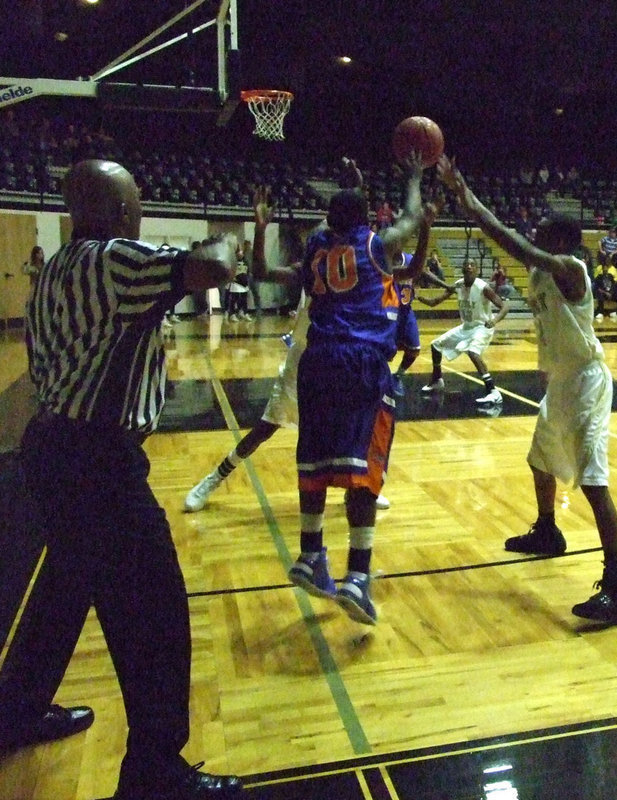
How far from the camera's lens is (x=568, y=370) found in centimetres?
355

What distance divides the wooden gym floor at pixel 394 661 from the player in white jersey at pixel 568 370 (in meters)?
0.43

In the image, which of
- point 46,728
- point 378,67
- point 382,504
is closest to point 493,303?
point 382,504

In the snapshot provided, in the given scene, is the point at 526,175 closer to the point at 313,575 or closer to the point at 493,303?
the point at 493,303

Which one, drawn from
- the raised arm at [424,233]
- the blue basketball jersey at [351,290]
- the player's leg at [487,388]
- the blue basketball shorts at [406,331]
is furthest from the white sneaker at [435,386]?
the blue basketball jersey at [351,290]

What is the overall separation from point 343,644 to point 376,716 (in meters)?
0.53

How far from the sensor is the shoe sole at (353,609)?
111 inches

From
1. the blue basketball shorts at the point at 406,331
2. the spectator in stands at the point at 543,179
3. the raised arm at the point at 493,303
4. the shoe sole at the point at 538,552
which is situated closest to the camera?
the shoe sole at the point at 538,552

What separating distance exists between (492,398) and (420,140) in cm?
468

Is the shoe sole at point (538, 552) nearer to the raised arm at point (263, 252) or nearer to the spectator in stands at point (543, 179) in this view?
the raised arm at point (263, 252)

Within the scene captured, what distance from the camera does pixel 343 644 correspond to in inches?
122

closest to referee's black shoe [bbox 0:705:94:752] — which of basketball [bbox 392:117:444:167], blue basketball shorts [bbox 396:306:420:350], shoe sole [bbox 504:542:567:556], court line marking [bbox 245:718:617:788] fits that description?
court line marking [bbox 245:718:617:788]

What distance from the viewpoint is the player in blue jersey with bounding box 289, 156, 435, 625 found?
115 inches

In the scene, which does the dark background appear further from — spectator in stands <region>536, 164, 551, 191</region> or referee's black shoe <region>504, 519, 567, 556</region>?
referee's black shoe <region>504, 519, 567, 556</region>

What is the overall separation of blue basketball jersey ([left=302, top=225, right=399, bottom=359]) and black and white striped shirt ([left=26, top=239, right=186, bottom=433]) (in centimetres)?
106
